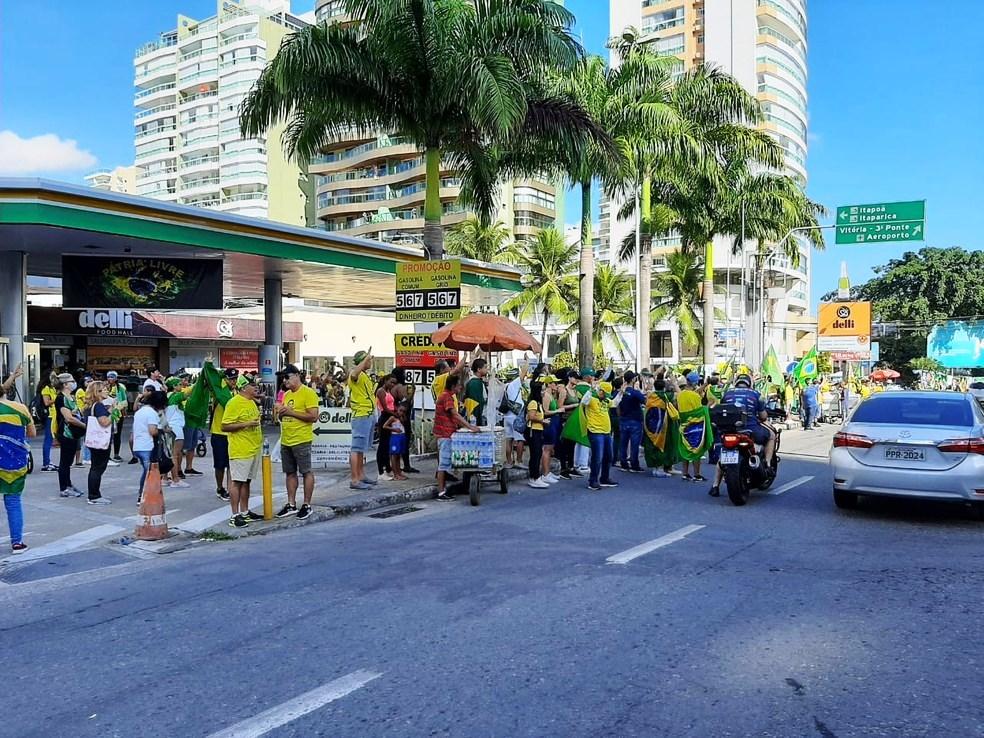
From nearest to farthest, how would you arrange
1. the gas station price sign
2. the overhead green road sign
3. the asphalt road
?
1. the asphalt road
2. the gas station price sign
3. the overhead green road sign

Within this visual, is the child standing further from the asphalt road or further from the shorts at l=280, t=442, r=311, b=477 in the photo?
the asphalt road

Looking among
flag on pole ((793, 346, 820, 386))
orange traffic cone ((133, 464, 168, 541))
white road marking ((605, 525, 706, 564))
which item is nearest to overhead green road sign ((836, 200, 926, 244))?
flag on pole ((793, 346, 820, 386))

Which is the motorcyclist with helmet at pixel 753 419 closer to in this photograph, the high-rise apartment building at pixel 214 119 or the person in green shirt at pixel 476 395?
the person in green shirt at pixel 476 395

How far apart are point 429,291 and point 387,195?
199 ft

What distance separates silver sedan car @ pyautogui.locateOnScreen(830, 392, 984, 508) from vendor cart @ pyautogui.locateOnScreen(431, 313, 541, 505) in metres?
4.41

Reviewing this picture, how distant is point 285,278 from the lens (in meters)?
25.5

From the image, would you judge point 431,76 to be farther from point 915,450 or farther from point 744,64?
point 744,64

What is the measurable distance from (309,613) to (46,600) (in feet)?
8.07

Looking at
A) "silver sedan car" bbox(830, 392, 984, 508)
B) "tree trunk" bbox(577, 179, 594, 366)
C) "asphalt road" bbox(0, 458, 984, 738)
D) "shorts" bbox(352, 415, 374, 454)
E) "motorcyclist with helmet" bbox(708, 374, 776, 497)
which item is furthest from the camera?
"tree trunk" bbox(577, 179, 594, 366)

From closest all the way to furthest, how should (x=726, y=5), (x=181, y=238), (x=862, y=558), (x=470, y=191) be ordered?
(x=862, y=558), (x=181, y=238), (x=470, y=191), (x=726, y=5)

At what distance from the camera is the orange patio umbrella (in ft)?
43.5

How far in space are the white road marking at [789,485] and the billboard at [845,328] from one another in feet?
116

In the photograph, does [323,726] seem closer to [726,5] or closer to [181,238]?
[181,238]

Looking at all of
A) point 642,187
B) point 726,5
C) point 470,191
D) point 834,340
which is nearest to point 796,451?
point 470,191
